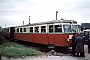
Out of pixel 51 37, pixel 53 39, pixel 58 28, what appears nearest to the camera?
pixel 58 28

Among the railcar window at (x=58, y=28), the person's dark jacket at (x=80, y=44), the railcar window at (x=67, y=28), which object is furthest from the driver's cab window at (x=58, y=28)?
the person's dark jacket at (x=80, y=44)

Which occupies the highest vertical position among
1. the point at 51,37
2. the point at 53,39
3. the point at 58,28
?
the point at 58,28

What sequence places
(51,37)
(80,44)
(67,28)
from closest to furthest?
1. (80,44)
2. (67,28)
3. (51,37)

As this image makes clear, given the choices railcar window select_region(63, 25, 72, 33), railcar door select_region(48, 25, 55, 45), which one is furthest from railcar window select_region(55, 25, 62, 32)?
railcar door select_region(48, 25, 55, 45)

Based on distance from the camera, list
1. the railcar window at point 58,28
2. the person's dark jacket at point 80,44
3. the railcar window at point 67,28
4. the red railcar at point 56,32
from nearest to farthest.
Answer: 1. the person's dark jacket at point 80,44
2. the red railcar at point 56,32
3. the railcar window at point 67,28
4. the railcar window at point 58,28

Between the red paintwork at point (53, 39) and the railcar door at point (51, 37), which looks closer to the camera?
the red paintwork at point (53, 39)

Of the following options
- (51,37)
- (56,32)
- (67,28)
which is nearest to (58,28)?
(56,32)

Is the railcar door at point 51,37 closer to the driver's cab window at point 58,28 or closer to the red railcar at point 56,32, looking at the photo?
the red railcar at point 56,32

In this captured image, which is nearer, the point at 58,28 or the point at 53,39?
the point at 58,28

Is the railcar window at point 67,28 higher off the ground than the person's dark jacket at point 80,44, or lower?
higher

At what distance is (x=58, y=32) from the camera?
17.6m

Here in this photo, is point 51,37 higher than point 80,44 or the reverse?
higher

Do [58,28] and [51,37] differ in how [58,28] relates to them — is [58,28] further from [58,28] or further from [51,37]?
[51,37]

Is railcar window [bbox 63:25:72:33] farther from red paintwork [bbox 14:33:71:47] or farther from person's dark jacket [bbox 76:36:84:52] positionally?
person's dark jacket [bbox 76:36:84:52]
